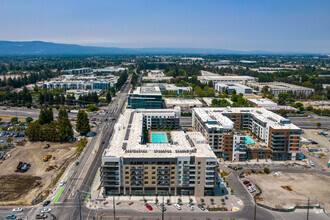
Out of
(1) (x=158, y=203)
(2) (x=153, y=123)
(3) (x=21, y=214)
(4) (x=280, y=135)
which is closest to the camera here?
(3) (x=21, y=214)

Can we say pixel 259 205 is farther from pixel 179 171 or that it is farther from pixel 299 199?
pixel 179 171

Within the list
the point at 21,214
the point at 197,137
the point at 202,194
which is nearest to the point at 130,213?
the point at 202,194

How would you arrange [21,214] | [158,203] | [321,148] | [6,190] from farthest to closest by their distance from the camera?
[321,148], [6,190], [158,203], [21,214]

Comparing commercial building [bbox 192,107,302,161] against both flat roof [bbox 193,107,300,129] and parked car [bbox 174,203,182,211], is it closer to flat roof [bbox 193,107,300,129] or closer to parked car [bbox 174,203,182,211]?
flat roof [bbox 193,107,300,129]

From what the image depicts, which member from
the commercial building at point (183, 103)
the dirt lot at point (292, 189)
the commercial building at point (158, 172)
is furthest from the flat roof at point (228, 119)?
the commercial building at point (183, 103)

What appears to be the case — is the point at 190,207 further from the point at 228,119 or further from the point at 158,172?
the point at 228,119

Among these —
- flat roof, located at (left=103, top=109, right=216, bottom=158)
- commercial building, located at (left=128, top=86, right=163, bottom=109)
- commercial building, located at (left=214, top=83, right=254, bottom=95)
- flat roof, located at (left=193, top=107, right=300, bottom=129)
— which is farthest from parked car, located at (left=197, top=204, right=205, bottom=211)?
commercial building, located at (left=214, top=83, right=254, bottom=95)

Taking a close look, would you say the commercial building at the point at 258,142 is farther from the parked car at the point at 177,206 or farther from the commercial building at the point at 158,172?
the parked car at the point at 177,206

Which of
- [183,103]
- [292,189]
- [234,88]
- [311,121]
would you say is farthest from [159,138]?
[234,88]
